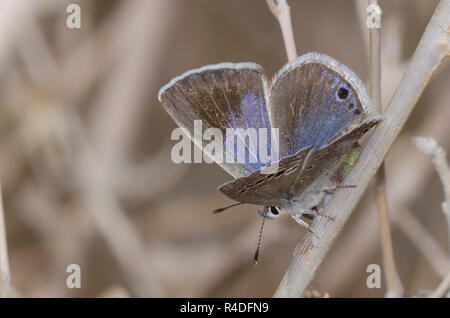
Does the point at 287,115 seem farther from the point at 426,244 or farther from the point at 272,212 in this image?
the point at 426,244

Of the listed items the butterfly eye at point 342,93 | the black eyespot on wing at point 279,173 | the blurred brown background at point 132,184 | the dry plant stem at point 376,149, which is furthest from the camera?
the blurred brown background at point 132,184

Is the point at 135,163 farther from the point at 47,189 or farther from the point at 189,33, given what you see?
the point at 189,33

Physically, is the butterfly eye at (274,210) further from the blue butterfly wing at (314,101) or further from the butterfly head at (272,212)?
the blue butterfly wing at (314,101)

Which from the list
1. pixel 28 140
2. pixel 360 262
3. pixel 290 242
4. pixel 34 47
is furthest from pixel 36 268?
pixel 360 262

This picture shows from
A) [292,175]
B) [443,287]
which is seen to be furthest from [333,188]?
[443,287]

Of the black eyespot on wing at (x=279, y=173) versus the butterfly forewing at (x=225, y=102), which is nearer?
the black eyespot on wing at (x=279, y=173)

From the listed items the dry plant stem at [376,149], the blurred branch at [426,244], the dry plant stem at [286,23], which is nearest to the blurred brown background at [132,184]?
the blurred branch at [426,244]
